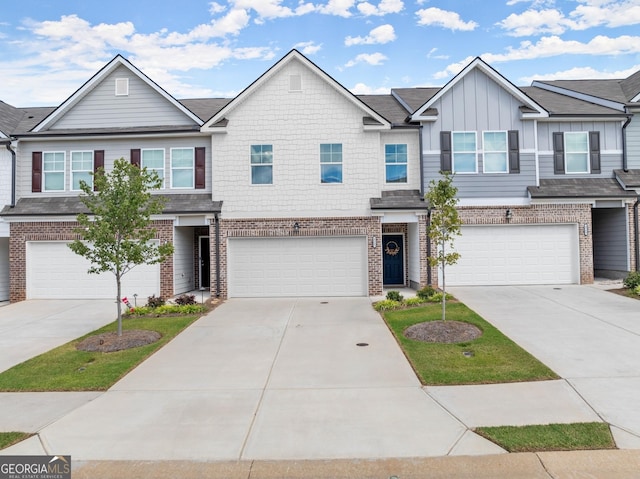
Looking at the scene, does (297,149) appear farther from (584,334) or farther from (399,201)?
(584,334)

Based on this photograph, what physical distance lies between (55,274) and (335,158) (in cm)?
1125

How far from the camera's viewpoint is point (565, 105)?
→ 698 inches

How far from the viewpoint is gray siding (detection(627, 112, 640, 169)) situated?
55.0 ft

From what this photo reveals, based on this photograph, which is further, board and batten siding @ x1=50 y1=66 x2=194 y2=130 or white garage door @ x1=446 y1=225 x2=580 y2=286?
board and batten siding @ x1=50 y1=66 x2=194 y2=130

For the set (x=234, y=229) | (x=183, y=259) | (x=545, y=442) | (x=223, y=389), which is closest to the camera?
(x=545, y=442)

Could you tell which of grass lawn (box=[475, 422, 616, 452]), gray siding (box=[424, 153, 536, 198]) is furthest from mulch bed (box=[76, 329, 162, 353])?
gray siding (box=[424, 153, 536, 198])

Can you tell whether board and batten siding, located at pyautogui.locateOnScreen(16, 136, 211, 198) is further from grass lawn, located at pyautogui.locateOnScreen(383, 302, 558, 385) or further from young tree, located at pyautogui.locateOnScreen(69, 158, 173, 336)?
grass lawn, located at pyautogui.locateOnScreen(383, 302, 558, 385)

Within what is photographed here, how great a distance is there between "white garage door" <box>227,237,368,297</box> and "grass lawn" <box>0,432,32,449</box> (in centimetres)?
1033

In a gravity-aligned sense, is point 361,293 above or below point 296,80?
below

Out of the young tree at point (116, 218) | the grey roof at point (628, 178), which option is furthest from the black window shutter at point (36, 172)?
the grey roof at point (628, 178)

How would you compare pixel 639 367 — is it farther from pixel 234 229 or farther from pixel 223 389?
pixel 234 229

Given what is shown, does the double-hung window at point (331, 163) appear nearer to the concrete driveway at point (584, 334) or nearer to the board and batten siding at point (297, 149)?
the board and batten siding at point (297, 149)

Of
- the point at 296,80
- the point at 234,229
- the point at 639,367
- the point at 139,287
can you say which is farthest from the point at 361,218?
the point at 639,367

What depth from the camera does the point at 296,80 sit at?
52.0ft
